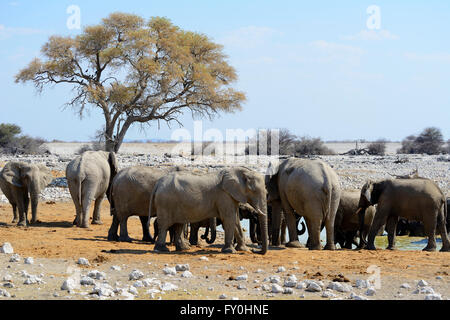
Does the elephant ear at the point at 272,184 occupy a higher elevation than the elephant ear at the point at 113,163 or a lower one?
lower

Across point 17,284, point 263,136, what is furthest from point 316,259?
point 263,136

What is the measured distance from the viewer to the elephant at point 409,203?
13.8m

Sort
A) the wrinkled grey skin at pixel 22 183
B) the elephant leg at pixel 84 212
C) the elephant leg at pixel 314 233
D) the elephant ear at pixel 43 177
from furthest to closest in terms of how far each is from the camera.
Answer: the elephant ear at pixel 43 177 → the wrinkled grey skin at pixel 22 183 → the elephant leg at pixel 84 212 → the elephant leg at pixel 314 233

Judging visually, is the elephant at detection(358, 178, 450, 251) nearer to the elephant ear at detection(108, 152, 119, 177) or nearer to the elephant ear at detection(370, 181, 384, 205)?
the elephant ear at detection(370, 181, 384, 205)

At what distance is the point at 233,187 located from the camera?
11891 millimetres

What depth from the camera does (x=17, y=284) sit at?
8492 millimetres

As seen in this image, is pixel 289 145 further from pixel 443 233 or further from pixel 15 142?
pixel 443 233

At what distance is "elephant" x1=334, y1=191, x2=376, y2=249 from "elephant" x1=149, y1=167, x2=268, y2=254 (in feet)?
12.1

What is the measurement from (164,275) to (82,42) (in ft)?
99.8

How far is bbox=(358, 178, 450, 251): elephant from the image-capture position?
13.8 meters

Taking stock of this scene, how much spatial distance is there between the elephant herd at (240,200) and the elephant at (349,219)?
22mm

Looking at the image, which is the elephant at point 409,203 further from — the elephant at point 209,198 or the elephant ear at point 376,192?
the elephant at point 209,198

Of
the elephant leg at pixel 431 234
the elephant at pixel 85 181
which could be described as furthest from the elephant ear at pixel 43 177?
the elephant leg at pixel 431 234

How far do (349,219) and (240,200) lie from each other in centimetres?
441
